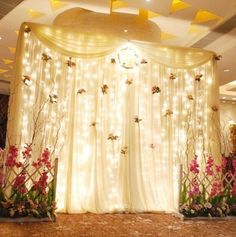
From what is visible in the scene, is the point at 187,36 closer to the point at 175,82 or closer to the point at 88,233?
the point at 175,82

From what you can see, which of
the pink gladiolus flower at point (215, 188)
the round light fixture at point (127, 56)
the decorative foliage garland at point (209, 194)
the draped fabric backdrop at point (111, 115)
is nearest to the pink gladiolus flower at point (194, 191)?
the decorative foliage garland at point (209, 194)

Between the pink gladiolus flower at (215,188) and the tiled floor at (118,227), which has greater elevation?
the pink gladiolus flower at (215,188)

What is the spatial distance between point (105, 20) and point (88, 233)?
104 inches

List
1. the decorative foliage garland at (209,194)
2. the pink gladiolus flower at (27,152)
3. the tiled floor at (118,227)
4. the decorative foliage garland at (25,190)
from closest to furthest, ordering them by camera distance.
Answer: the tiled floor at (118,227) → the decorative foliage garland at (25,190) → the pink gladiolus flower at (27,152) → the decorative foliage garland at (209,194)

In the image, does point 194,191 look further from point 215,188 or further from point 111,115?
point 111,115

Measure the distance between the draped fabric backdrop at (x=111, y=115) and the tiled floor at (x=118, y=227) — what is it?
1.19 ft

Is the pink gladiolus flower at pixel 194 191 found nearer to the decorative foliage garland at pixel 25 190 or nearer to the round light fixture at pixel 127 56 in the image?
the decorative foliage garland at pixel 25 190

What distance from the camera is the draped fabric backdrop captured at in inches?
154

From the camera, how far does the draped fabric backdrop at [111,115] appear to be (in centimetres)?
392

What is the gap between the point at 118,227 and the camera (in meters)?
3.27

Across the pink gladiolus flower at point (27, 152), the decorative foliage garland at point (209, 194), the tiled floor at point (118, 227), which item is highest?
the pink gladiolus flower at point (27, 152)

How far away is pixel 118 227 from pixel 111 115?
4.96 ft

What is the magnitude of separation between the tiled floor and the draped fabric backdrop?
0.36 metres

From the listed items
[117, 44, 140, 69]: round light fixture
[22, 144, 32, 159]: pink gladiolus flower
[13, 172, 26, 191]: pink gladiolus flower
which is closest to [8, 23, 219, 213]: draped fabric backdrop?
[117, 44, 140, 69]: round light fixture
